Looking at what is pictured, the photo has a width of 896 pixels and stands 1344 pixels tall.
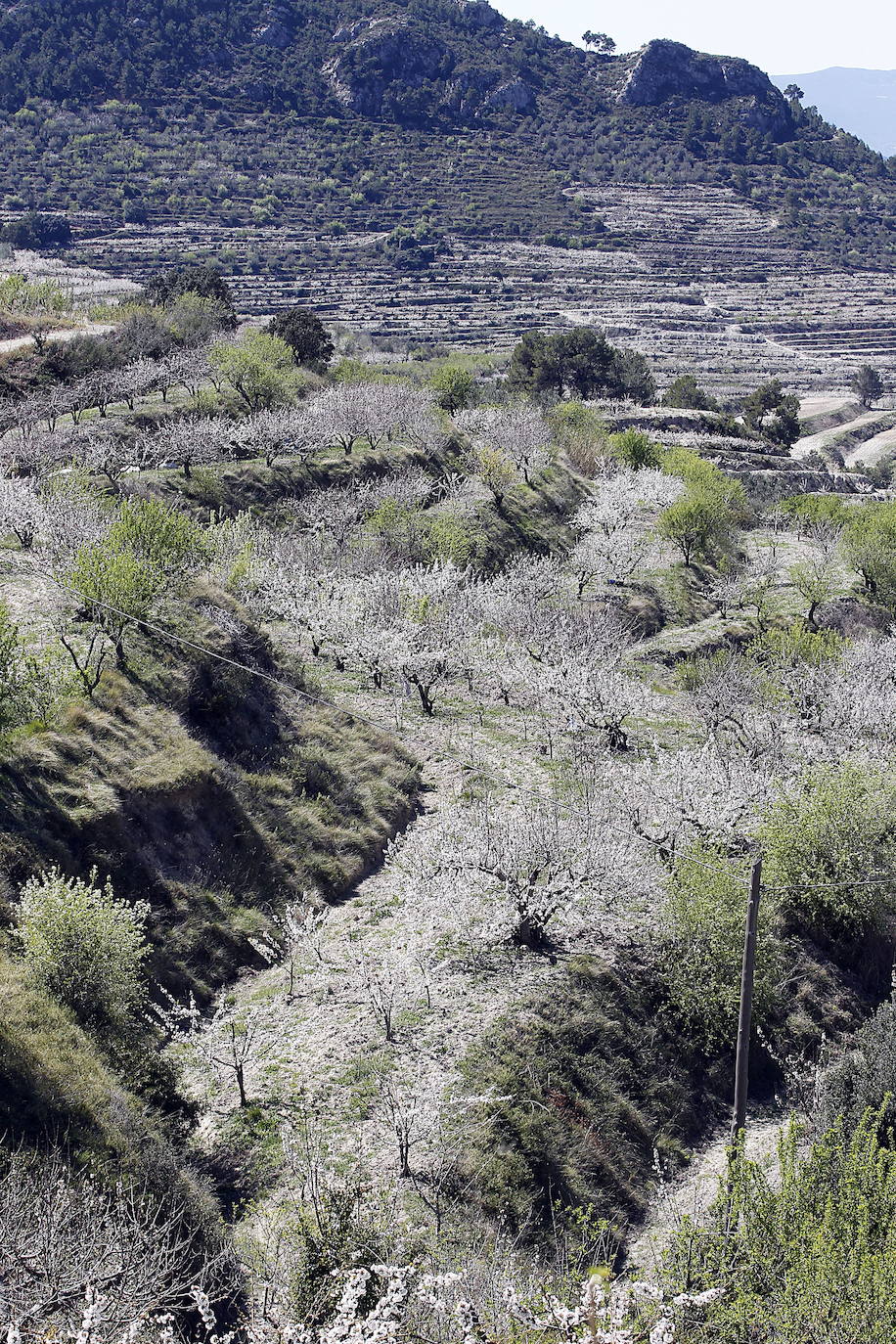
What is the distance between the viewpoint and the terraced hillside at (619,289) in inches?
4628

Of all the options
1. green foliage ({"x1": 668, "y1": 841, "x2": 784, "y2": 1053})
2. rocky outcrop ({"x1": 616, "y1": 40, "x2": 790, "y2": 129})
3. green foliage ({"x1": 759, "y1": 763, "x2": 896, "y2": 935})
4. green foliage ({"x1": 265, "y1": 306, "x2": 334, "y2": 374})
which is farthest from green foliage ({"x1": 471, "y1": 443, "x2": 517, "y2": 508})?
rocky outcrop ({"x1": 616, "y1": 40, "x2": 790, "y2": 129})

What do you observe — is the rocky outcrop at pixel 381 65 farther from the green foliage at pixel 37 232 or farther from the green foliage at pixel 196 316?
the green foliage at pixel 196 316

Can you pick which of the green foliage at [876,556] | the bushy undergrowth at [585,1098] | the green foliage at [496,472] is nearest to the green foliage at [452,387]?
the green foliage at [496,472]

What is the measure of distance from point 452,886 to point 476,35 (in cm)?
21581

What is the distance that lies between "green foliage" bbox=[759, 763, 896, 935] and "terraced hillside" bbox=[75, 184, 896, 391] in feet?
294

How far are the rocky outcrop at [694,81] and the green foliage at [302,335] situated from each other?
152 metres

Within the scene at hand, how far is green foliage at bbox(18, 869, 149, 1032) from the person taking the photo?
53.7ft

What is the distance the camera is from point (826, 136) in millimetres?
195375

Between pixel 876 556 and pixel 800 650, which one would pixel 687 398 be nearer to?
pixel 876 556

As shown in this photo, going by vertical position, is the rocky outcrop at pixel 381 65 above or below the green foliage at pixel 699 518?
above

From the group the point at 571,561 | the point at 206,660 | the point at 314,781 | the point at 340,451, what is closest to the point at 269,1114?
the point at 314,781

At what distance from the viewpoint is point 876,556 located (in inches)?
1983

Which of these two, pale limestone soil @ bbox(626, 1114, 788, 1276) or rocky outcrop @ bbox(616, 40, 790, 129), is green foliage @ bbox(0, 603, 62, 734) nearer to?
pale limestone soil @ bbox(626, 1114, 788, 1276)

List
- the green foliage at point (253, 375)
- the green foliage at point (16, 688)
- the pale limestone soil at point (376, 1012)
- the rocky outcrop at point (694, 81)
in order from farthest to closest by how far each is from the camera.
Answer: the rocky outcrop at point (694, 81), the green foliage at point (253, 375), the green foliage at point (16, 688), the pale limestone soil at point (376, 1012)
